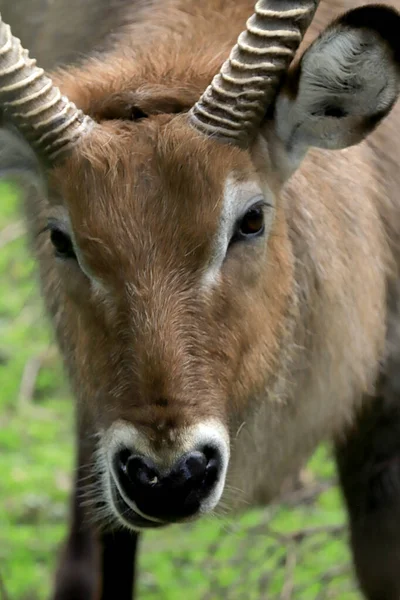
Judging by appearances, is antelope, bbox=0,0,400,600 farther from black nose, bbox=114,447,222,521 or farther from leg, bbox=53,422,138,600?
leg, bbox=53,422,138,600

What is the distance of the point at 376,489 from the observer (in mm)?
5477

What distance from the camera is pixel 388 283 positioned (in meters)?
4.92

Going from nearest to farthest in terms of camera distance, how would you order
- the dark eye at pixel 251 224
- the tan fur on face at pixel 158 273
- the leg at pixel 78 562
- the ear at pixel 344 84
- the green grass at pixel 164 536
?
1. the tan fur on face at pixel 158 273
2. the ear at pixel 344 84
3. the dark eye at pixel 251 224
4. the leg at pixel 78 562
5. the green grass at pixel 164 536

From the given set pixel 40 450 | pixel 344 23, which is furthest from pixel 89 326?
pixel 40 450

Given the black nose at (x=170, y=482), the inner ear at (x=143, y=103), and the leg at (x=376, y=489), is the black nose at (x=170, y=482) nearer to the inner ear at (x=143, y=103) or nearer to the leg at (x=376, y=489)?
the inner ear at (x=143, y=103)

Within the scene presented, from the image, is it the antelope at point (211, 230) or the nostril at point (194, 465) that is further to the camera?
the antelope at point (211, 230)

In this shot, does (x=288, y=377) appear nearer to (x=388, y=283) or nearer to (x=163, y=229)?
(x=388, y=283)

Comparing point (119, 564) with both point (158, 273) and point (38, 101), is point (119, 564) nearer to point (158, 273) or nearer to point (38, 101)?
point (158, 273)

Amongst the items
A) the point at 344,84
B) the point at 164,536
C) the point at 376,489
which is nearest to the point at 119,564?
the point at 376,489

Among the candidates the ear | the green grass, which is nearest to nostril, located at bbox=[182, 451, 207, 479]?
the ear

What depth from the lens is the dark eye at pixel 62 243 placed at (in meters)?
3.92

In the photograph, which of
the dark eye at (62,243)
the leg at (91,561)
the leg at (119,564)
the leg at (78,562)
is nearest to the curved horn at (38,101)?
the dark eye at (62,243)

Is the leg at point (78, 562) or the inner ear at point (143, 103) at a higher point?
the inner ear at point (143, 103)

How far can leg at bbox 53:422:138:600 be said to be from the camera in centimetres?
535
